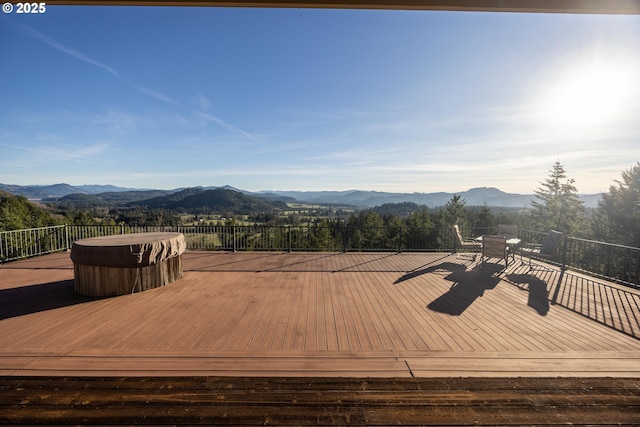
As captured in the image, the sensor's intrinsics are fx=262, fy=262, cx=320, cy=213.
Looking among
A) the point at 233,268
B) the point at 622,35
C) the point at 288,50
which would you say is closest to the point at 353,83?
the point at 288,50

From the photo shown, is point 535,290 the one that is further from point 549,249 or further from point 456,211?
point 456,211

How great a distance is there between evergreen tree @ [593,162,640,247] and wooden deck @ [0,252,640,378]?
29338mm

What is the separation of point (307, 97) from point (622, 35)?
1252 centimetres

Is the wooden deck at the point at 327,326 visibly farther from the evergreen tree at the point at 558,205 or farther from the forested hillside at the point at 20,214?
the evergreen tree at the point at 558,205

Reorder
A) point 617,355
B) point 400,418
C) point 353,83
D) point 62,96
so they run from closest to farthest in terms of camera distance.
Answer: point 400,418 < point 617,355 < point 353,83 < point 62,96

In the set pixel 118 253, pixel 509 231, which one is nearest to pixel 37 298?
pixel 118 253

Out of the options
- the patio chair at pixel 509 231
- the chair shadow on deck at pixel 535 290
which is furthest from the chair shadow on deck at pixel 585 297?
the patio chair at pixel 509 231

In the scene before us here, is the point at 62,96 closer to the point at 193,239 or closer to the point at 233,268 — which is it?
the point at 193,239

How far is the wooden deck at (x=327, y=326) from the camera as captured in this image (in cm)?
256

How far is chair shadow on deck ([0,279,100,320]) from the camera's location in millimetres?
4074

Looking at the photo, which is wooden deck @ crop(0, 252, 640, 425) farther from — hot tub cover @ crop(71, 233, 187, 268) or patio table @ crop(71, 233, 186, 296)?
hot tub cover @ crop(71, 233, 187, 268)

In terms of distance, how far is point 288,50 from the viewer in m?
10.3

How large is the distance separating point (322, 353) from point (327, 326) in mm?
729

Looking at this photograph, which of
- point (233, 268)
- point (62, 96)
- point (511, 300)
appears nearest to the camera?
point (511, 300)
